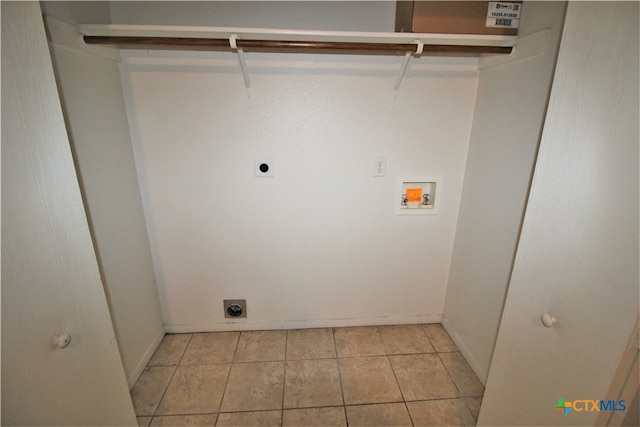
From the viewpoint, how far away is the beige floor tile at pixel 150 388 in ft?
4.47

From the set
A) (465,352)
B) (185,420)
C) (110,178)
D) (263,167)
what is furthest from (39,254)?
(465,352)

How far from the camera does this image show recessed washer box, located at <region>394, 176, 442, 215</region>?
1630 millimetres

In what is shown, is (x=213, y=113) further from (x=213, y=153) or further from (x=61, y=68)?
(x=61, y=68)

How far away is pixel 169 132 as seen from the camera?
4.77 feet

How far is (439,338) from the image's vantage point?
1835 mm

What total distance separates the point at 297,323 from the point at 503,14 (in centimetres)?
215

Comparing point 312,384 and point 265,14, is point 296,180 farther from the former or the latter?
point 312,384

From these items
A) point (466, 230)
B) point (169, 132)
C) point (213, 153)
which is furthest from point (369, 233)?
point (169, 132)

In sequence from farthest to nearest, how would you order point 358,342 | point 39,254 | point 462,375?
point 358,342 → point 462,375 → point 39,254

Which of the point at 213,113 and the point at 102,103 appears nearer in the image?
the point at 102,103

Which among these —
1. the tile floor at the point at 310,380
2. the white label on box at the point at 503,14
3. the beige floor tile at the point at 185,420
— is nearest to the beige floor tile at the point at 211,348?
the tile floor at the point at 310,380

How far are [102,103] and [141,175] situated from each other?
414 millimetres

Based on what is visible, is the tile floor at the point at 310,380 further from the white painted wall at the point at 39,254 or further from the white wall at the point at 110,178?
the white painted wall at the point at 39,254

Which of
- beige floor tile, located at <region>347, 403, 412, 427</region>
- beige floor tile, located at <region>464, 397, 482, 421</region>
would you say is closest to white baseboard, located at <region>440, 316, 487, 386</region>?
beige floor tile, located at <region>464, 397, 482, 421</region>
